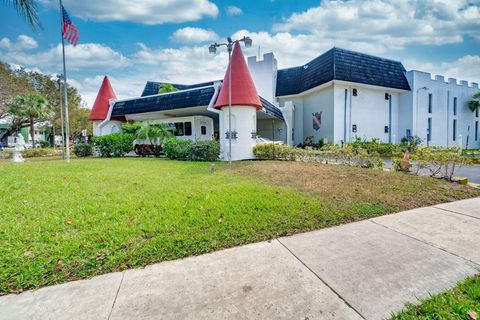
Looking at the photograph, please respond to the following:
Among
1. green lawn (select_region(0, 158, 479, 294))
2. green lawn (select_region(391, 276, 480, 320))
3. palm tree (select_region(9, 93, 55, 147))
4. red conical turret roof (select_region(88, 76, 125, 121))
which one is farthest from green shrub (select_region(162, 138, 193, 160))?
palm tree (select_region(9, 93, 55, 147))

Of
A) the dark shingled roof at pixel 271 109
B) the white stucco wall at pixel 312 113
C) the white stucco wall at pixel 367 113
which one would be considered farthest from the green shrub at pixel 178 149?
the white stucco wall at pixel 367 113

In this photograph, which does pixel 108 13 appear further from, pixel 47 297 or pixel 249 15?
pixel 47 297

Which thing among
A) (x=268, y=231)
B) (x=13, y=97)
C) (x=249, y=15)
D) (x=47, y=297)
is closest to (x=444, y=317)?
(x=268, y=231)

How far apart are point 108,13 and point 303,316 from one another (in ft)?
41.3

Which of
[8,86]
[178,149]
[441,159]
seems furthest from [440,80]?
[8,86]

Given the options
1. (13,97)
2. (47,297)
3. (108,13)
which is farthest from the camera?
(13,97)

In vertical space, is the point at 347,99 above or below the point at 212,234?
above

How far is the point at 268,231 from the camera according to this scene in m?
3.78

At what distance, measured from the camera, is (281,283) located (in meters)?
2.48

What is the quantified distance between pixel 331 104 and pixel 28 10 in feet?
64.8

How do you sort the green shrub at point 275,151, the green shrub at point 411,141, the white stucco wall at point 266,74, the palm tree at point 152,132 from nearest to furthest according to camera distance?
the green shrub at point 275,151
the palm tree at point 152,132
the green shrub at point 411,141
the white stucco wall at point 266,74

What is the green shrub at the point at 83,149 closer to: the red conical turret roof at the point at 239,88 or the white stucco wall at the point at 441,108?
the red conical turret roof at the point at 239,88

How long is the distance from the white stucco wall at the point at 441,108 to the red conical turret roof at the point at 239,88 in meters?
18.0

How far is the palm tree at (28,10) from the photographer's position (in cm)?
416
